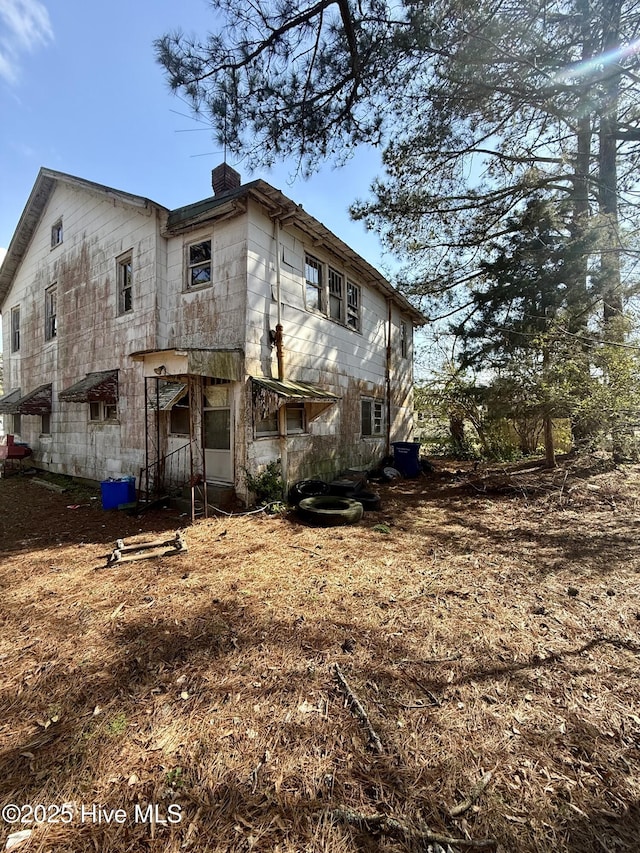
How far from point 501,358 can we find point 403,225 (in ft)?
13.4

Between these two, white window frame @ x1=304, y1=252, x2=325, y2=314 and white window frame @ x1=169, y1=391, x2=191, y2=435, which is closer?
white window frame @ x1=169, y1=391, x2=191, y2=435

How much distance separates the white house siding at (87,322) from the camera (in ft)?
26.7

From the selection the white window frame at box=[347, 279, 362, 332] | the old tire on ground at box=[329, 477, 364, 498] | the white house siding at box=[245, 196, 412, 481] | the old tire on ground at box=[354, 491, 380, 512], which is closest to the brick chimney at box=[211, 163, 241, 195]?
the white house siding at box=[245, 196, 412, 481]

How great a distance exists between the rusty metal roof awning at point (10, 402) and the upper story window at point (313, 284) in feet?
32.4

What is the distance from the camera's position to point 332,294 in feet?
31.1

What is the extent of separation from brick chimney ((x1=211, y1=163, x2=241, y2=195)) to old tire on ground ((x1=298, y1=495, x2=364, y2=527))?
23.5 feet

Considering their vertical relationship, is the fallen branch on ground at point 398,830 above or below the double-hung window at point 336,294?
below

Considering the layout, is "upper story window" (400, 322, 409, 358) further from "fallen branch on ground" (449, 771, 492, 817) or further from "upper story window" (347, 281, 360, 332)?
"fallen branch on ground" (449, 771, 492, 817)

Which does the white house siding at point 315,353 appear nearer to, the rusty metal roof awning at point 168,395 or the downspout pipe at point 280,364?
the downspout pipe at point 280,364

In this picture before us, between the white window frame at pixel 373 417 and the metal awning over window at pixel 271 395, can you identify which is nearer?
the metal awning over window at pixel 271 395

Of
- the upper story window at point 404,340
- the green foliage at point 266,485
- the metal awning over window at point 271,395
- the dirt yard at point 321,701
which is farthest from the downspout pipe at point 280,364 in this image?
the upper story window at point 404,340

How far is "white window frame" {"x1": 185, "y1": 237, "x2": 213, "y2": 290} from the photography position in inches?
284

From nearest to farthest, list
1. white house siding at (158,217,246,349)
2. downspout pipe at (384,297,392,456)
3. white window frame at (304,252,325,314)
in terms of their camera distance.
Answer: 1. white house siding at (158,217,246,349)
2. white window frame at (304,252,325,314)
3. downspout pipe at (384,297,392,456)

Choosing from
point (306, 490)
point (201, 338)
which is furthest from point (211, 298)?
point (306, 490)
